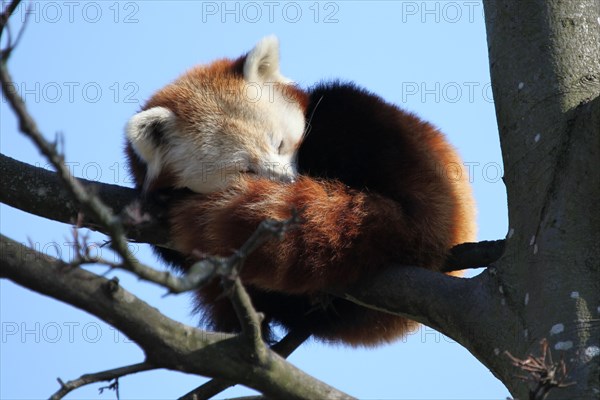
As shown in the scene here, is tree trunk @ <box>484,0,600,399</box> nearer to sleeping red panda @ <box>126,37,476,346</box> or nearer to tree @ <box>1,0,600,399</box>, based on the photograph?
tree @ <box>1,0,600,399</box>

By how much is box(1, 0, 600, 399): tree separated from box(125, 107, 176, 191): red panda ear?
845mm

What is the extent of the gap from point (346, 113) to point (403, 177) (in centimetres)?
76

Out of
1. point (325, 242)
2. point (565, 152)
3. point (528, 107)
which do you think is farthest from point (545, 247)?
point (325, 242)

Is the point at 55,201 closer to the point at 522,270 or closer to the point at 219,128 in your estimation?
the point at 219,128

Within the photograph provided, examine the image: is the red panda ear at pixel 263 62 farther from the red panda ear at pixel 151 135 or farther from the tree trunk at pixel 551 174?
the tree trunk at pixel 551 174

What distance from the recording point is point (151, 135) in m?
4.66

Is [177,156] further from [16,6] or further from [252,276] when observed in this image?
[16,6]

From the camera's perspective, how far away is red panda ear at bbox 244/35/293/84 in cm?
504

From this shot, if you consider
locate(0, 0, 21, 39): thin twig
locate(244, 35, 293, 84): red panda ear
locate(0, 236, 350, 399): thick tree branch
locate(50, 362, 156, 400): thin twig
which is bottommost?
locate(50, 362, 156, 400): thin twig

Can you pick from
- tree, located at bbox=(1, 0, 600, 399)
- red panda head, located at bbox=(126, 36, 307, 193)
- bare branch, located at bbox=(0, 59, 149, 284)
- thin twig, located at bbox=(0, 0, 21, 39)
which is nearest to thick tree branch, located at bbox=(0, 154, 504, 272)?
tree, located at bbox=(1, 0, 600, 399)

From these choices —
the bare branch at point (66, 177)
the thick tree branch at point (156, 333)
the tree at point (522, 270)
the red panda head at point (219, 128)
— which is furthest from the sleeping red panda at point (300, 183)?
the bare branch at point (66, 177)

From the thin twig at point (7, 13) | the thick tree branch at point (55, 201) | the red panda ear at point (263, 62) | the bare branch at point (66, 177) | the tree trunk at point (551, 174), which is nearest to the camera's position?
the bare branch at point (66, 177)

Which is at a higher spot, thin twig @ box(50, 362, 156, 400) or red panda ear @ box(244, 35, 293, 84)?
red panda ear @ box(244, 35, 293, 84)

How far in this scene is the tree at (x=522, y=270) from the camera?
2375 millimetres
